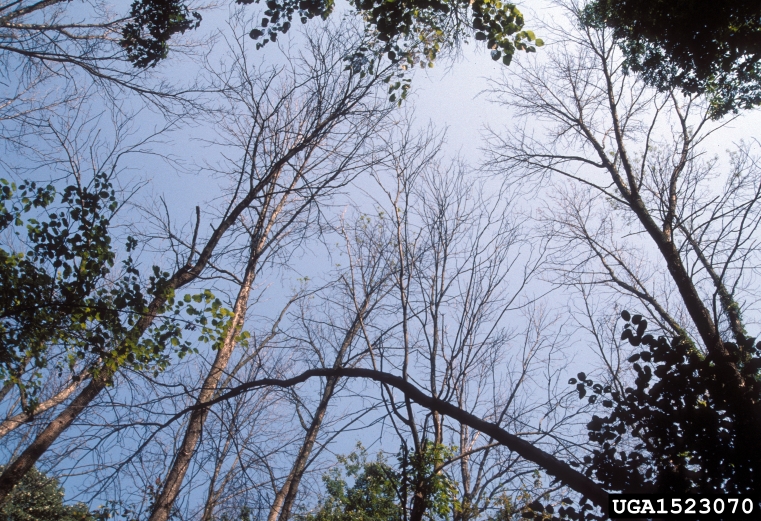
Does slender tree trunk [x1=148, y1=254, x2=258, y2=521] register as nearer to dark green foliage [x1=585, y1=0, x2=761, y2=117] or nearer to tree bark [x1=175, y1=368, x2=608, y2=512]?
tree bark [x1=175, y1=368, x2=608, y2=512]

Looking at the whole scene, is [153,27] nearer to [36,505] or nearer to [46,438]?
[46,438]

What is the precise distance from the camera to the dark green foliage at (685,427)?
2.15 meters

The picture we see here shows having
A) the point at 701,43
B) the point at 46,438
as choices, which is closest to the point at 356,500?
the point at 46,438

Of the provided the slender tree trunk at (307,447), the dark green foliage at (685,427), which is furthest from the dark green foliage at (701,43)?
the slender tree trunk at (307,447)

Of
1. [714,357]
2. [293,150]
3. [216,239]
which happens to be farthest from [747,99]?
[216,239]

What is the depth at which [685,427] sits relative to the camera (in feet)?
7.59

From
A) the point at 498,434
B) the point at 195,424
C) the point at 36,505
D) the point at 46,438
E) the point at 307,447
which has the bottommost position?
the point at 36,505

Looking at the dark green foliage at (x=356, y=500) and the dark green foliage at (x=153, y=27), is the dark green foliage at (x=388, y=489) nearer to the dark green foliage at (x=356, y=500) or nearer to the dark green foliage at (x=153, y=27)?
the dark green foliage at (x=356, y=500)

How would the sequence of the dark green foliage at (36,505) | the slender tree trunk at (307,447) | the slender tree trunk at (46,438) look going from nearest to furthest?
the slender tree trunk at (46,438), the slender tree trunk at (307,447), the dark green foliage at (36,505)

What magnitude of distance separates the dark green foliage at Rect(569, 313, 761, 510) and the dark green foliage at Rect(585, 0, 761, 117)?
3.62 m

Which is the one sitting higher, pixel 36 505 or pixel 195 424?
pixel 195 424

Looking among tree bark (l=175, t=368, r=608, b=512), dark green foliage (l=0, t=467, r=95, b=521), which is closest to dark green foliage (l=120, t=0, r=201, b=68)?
tree bark (l=175, t=368, r=608, b=512)

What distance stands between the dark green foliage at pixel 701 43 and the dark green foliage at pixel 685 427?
362 cm

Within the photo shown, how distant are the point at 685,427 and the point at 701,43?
14.1 feet
